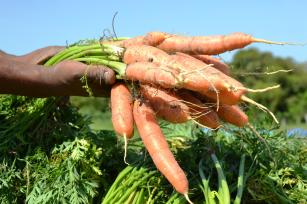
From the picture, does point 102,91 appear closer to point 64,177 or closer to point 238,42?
point 64,177

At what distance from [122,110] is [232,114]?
602 millimetres

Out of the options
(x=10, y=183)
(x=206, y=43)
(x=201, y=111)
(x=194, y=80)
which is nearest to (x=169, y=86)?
(x=194, y=80)

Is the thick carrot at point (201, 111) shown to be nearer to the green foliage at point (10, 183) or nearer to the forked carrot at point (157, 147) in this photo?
the forked carrot at point (157, 147)

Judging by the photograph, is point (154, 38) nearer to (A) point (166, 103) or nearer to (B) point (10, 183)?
(A) point (166, 103)

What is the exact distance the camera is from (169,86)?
2395 mm

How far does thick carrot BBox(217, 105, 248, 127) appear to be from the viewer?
8.60 ft

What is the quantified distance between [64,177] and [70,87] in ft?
1.75

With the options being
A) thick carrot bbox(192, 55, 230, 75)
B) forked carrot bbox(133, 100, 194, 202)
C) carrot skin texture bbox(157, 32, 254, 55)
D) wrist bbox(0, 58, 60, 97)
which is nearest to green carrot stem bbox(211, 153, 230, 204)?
forked carrot bbox(133, 100, 194, 202)

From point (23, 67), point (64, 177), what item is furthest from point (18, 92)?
point (64, 177)

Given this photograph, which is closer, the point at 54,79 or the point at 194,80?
the point at 194,80

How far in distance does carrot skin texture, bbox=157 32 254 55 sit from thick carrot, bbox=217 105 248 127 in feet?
1.02

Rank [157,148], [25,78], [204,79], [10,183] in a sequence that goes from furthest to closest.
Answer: [10,183], [25,78], [157,148], [204,79]

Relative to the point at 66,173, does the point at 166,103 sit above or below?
above

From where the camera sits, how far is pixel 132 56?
258cm
